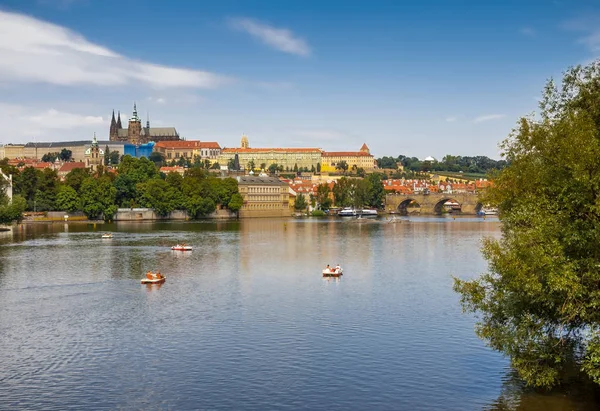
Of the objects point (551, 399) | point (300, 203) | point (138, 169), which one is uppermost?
point (138, 169)

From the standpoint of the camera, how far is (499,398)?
63.1 feet

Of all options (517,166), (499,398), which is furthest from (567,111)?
(499,398)

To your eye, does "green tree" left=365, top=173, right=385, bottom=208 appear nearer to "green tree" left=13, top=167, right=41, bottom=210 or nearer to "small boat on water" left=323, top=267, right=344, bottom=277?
"green tree" left=13, top=167, right=41, bottom=210

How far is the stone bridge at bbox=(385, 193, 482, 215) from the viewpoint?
5891 inches

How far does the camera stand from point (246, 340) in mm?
25266

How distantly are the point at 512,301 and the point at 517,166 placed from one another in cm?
374

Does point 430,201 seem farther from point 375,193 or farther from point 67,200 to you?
point 67,200

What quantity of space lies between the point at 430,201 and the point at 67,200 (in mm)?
73419

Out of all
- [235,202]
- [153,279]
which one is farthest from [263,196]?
[153,279]

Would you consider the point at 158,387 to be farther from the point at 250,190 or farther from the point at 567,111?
the point at 250,190

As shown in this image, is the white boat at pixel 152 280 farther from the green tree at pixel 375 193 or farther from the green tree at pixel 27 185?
the green tree at pixel 375 193

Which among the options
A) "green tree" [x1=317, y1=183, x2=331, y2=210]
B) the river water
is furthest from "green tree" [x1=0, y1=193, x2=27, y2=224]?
"green tree" [x1=317, y1=183, x2=331, y2=210]

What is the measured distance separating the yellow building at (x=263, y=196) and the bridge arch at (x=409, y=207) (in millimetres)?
23961

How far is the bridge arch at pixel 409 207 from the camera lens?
150625 millimetres
